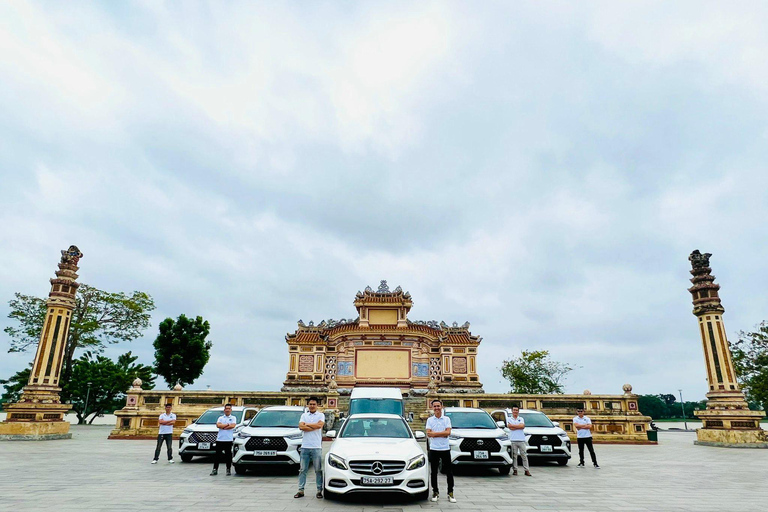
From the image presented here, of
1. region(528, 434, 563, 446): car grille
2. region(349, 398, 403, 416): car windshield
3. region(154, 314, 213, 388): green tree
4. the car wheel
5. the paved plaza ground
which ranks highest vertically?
region(154, 314, 213, 388): green tree

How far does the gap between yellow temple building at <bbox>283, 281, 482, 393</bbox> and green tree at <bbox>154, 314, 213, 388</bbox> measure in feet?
22.5

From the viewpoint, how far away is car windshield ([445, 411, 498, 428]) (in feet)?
38.6

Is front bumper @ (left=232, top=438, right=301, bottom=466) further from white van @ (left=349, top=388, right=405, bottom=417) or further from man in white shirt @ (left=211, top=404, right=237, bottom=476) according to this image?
white van @ (left=349, top=388, right=405, bottom=417)

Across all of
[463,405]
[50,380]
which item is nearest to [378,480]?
[463,405]

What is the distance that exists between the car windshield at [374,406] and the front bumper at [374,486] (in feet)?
31.1

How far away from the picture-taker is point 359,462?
7305mm

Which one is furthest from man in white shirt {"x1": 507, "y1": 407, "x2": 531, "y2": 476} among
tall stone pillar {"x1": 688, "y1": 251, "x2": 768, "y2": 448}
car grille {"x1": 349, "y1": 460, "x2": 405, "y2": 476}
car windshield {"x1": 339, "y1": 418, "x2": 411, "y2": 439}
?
tall stone pillar {"x1": 688, "y1": 251, "x2": 768, "y2": 448}

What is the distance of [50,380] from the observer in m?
22.7

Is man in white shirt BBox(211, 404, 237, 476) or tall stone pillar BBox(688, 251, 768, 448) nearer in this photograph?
man in white shirt BBox(211, 404, 237, 476)

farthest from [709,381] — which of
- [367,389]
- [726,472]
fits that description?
[367,389]

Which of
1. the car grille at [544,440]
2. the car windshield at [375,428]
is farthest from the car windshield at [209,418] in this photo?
the car grille at [544,440]

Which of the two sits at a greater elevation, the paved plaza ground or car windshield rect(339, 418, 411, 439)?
car windshield rect(339, 418, 411, 439)

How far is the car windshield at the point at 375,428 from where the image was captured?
29.0 ft

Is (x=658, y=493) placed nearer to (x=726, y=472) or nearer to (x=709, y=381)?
(x=726, y=472)
